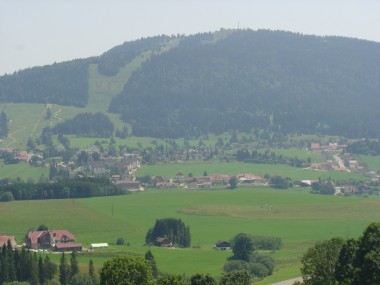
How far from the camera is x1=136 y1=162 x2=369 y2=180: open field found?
173 metres

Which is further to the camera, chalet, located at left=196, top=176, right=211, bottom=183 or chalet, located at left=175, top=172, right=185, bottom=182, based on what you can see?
chalet, located at left=175, top=172, right=185, bottom=182

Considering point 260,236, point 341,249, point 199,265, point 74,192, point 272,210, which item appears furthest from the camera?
point 74,192

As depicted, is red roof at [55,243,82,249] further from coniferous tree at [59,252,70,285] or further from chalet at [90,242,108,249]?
coniferous tree at [59,252,70,285]

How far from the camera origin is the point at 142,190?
156m

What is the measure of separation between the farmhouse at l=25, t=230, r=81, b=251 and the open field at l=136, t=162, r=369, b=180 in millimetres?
74109

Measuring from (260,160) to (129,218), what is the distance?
7918 cm

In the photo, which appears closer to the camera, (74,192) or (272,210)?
(272,210)

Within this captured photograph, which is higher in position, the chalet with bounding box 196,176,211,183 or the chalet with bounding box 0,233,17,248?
the chalet with bounding box 196,176,211,183

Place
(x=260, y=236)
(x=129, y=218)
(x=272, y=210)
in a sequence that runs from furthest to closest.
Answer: (x=272, y=210), (x=129, y=218), (x=260, y=236)

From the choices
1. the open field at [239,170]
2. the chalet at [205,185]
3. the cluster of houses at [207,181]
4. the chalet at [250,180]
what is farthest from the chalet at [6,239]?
the open field at [239,170]

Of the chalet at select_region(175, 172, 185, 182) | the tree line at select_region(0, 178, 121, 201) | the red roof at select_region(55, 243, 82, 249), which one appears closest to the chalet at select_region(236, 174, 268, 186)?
the chalet at select_region(175, 172, 185, 182)

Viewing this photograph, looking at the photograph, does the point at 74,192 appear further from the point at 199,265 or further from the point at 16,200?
the point at 199,265

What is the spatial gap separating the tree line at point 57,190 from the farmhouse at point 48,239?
1108 inches

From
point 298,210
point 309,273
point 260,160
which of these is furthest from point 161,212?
point 260,160
